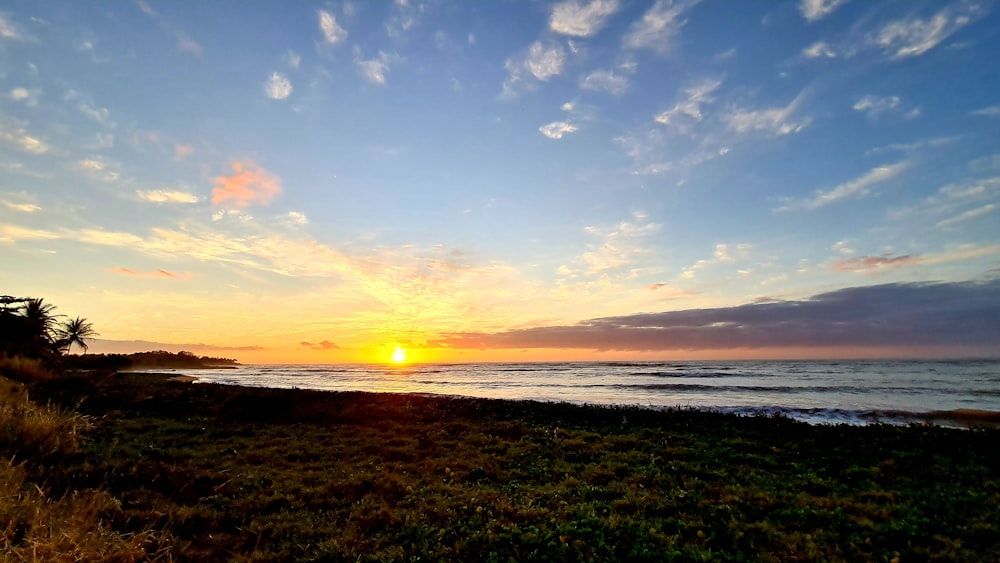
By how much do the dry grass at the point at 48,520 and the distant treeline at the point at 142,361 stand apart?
252 feet

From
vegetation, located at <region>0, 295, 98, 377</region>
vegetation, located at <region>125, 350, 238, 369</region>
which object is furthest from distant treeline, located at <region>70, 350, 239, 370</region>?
vegetation, located at <region>0, 295, 98, 377</region>

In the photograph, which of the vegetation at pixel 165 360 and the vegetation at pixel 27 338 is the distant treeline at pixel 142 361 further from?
the vegetation at pixel 27 338

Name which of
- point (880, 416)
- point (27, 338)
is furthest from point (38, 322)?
point (880, 416)

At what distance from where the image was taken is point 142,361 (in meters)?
112

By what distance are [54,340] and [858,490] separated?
57.6m

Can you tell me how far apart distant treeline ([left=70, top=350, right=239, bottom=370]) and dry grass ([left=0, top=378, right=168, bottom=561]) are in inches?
3029

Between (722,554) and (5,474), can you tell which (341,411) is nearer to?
(5,474)

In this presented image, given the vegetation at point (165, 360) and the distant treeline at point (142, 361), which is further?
the vegetation at point (165, 360)

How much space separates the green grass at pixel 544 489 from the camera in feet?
31.3

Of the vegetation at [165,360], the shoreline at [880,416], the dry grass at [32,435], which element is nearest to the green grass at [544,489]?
the dry grass at [32,435]

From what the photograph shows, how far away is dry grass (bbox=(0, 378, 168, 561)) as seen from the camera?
7041 mm

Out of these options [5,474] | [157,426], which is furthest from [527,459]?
[157,426]

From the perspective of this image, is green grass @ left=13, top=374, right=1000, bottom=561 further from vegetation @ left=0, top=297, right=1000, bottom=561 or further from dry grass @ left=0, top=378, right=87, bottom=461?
dry grass @ left=0, top=378, right=87, bottom=461

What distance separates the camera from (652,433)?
23.0m
